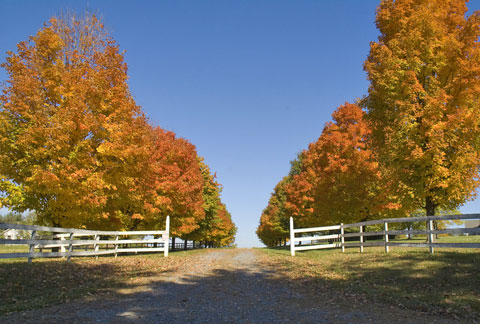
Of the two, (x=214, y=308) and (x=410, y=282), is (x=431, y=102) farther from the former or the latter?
(x=214, y=308)

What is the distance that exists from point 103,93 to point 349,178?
15835 mm

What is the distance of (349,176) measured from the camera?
868 inches

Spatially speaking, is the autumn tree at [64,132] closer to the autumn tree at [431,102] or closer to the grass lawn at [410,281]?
the grass lawn at [410,281]

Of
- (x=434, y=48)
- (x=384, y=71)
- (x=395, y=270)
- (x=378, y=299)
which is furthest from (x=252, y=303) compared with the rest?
(x=434, y=48)

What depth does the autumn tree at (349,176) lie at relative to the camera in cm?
2164

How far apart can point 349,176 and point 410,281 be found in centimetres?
1403

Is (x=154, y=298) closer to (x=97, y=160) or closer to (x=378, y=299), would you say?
(x=378, y=299)

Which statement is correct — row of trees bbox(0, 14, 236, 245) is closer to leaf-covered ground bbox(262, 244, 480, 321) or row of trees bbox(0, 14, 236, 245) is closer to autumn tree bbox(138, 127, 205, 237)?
autumn tree bbox(138, 127, 205, 237)

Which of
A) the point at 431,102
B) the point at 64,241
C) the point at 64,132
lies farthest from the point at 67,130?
the point at 431,102

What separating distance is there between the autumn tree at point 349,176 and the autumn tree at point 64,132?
526 inches

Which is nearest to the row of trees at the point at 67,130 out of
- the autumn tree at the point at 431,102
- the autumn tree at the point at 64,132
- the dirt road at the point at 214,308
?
the autumn tree at the point at 64,132

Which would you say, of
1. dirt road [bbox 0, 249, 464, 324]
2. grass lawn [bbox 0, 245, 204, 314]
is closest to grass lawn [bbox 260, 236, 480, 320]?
dirt road [bbox 0, 249, 464, 324]

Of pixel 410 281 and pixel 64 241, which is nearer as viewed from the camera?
pixel 410 281

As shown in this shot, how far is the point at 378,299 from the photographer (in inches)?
279
